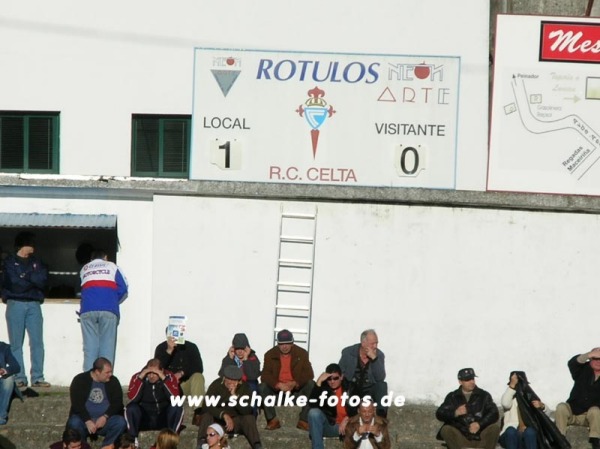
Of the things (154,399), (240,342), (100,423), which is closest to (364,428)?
(240,342)

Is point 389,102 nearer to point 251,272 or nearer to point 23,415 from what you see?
point 251,272

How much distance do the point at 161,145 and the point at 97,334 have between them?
106 inches

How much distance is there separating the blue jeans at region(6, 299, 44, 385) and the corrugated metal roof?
101cm

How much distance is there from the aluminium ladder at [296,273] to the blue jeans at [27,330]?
3080mm

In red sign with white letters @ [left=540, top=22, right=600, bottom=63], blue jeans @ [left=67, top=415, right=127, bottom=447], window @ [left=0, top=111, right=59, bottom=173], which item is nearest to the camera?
blue jeans @ [left=67, top=415, right=127, bottom=447]

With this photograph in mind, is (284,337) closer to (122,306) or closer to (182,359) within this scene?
(182,359)

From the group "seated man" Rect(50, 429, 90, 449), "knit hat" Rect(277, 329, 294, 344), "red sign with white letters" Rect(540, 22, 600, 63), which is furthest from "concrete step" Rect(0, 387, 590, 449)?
"red sign with white letters" Rect(540, 22, 600, 63)

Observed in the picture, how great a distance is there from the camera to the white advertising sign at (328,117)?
64.1 feet

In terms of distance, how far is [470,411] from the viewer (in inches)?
706

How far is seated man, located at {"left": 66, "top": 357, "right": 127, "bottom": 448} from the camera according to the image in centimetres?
1762

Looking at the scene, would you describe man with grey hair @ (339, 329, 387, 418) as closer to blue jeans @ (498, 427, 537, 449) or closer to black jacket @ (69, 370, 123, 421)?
blue jeans @ (498, 427, 537, 449)

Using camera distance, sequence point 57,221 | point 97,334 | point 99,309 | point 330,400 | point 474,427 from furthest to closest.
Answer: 1. point 57,221
2. point 97,334
3. point 99,309
4. point 330,400
5. point 474,427

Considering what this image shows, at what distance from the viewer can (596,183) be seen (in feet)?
64.5

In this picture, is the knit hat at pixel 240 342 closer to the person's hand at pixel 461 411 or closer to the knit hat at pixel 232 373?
the knit hat at pixel 232 373
